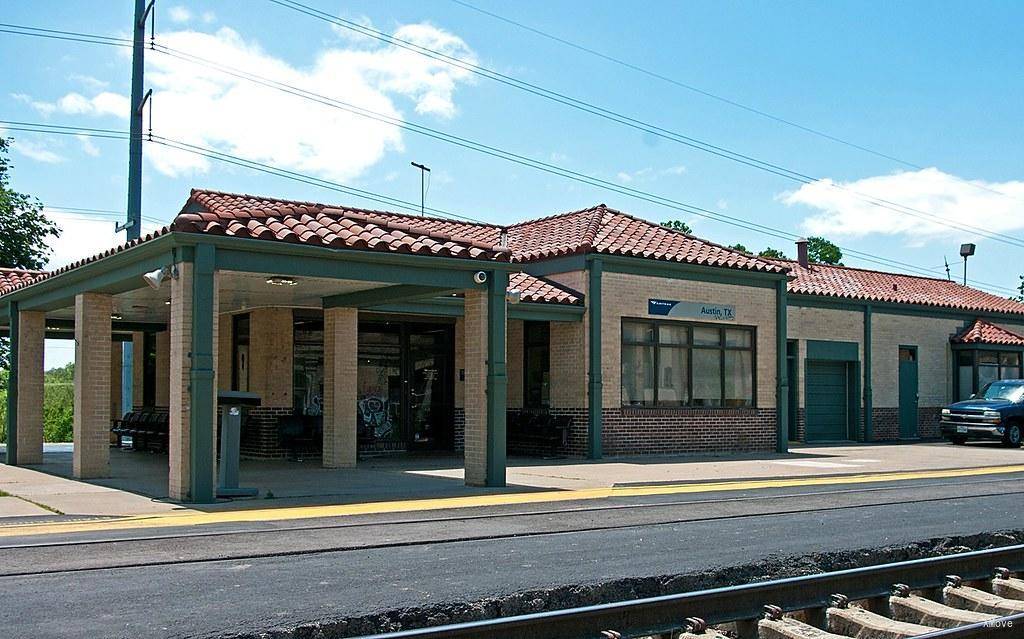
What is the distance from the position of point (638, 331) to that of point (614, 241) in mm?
1907

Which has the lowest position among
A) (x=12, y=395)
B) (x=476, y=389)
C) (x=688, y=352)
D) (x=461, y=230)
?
(x=12, y=395)

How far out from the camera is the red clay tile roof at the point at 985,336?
30.5 meters

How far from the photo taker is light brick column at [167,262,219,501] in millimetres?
12672

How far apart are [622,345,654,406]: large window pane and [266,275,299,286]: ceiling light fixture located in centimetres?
816

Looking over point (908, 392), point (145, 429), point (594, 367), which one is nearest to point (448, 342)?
point (594, 367)

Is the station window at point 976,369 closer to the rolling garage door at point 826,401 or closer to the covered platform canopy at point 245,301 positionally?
the rolling garage door at point 826,401

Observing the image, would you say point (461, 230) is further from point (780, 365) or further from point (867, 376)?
point (867, 376)

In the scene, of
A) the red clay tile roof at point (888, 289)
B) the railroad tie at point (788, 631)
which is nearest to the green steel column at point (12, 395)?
the railroad tie at point (788, 631)

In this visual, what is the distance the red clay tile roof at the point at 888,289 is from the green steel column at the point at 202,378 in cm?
1742

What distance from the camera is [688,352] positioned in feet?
74.7

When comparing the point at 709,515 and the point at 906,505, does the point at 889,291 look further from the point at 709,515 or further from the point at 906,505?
the point at 709,515

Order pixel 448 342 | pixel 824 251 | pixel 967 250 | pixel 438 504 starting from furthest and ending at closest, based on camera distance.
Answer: pixel 824 251 → pixel 967 250 → pixel 448 342 → pixel 438 504

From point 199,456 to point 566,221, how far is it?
46.5ft

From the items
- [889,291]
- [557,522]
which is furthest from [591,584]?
[889,291]
